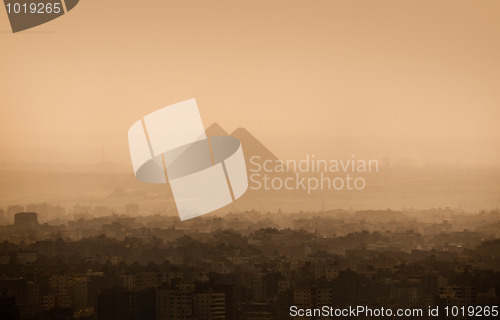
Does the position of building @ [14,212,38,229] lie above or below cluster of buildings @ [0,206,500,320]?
above

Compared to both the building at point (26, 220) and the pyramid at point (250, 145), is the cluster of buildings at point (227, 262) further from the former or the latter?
the pyramid at point (250, 145)

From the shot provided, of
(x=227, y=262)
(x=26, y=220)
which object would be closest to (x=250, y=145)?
(x=227, y=262)

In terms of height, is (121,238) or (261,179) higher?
(261,179)

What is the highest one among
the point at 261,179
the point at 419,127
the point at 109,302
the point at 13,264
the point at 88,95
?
the point at 88,95

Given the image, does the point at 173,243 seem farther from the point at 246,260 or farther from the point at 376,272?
the point at 376,272

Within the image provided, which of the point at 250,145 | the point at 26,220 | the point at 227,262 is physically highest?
the point at 250,145

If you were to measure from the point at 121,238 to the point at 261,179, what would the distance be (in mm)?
1086

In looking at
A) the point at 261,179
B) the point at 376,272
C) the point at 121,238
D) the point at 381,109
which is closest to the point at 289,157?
the point at 261,179

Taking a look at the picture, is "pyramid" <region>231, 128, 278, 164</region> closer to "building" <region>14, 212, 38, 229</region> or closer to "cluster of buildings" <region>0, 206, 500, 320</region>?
"cluster of buildings" <region>0, 206, 500, 320</region>

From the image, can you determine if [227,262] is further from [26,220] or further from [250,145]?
[26,220]

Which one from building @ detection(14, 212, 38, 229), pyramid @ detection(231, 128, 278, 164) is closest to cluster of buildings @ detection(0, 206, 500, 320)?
building @ detection(14, 212, 38, 229)

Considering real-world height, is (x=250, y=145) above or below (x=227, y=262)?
above

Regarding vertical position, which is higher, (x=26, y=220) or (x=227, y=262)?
(x=26, y=220)

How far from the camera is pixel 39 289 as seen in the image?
4723mm
